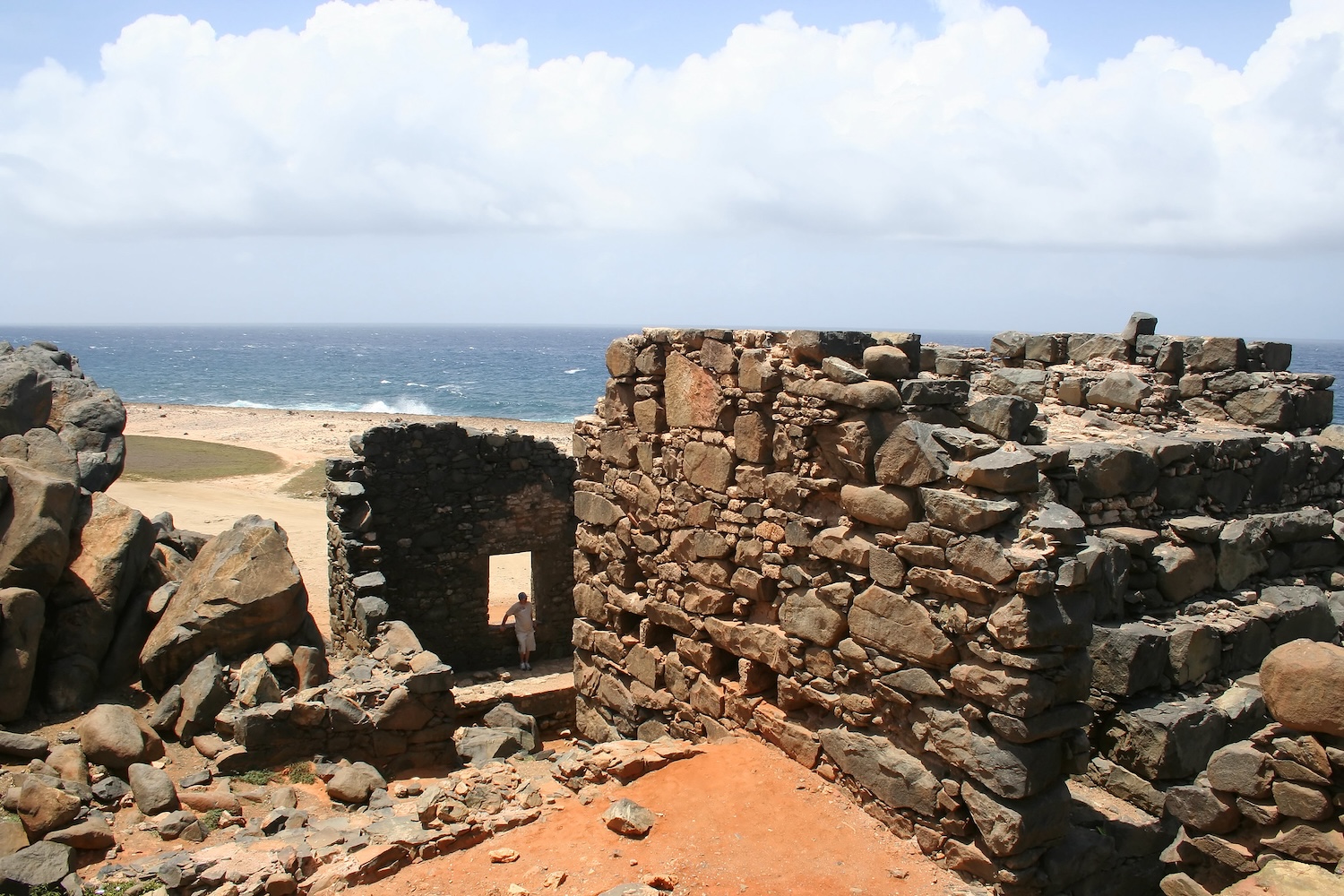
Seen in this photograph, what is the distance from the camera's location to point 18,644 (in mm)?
8172

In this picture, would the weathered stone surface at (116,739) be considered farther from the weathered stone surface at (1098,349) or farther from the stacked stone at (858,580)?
the weathered stone surface at (1098,349)

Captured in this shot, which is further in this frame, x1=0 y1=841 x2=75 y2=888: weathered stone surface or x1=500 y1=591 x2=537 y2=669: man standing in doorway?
x1=500 y1=591 x2=537 y2=669: man standing in doorway

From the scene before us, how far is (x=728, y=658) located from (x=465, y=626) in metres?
8.60

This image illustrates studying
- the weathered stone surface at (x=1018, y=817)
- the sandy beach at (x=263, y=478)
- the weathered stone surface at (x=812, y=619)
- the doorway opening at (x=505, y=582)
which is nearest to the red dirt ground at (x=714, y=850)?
the weathered stone surface at (x=1018, y=817)

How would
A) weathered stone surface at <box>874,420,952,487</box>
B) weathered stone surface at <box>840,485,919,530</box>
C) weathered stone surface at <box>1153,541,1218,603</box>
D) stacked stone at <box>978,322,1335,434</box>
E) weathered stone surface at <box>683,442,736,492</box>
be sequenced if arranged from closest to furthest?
weathered stone surface at <box>874,420,952,487</box>, weathered stone surface at <box>840,485,919,530</box>, weathered stone surface at <box>683,442,736,492</box>, weathered stone surface at <box>1153,541,1218,603</box>, stacked stone at <box>978,322,1335,434</box>

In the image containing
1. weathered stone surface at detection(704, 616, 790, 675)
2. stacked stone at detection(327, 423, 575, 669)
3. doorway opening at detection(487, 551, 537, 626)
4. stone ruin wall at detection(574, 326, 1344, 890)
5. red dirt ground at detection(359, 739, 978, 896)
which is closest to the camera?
stone ruin wall at detection(574, 326, 1344, 890)

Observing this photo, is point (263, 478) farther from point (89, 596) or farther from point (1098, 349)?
point (1098, 349)

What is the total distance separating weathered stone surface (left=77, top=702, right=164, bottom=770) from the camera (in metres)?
7.34

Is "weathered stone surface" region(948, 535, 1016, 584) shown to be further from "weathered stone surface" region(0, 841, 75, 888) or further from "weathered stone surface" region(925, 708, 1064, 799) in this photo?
"weathered stone surface" region(0, 841, 75, 888)

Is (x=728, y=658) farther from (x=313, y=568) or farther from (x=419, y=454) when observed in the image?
(x=313, y=568)

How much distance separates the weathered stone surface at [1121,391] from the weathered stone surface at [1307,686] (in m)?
5.86

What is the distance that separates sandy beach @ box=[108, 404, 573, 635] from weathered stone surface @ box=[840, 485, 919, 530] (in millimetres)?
11943

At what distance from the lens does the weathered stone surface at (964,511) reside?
483 cm

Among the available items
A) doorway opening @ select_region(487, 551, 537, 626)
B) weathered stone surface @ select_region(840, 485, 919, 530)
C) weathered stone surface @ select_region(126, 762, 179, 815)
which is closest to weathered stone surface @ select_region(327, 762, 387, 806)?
weathered stone surface @ select_region(126, 762, 179, 815)
